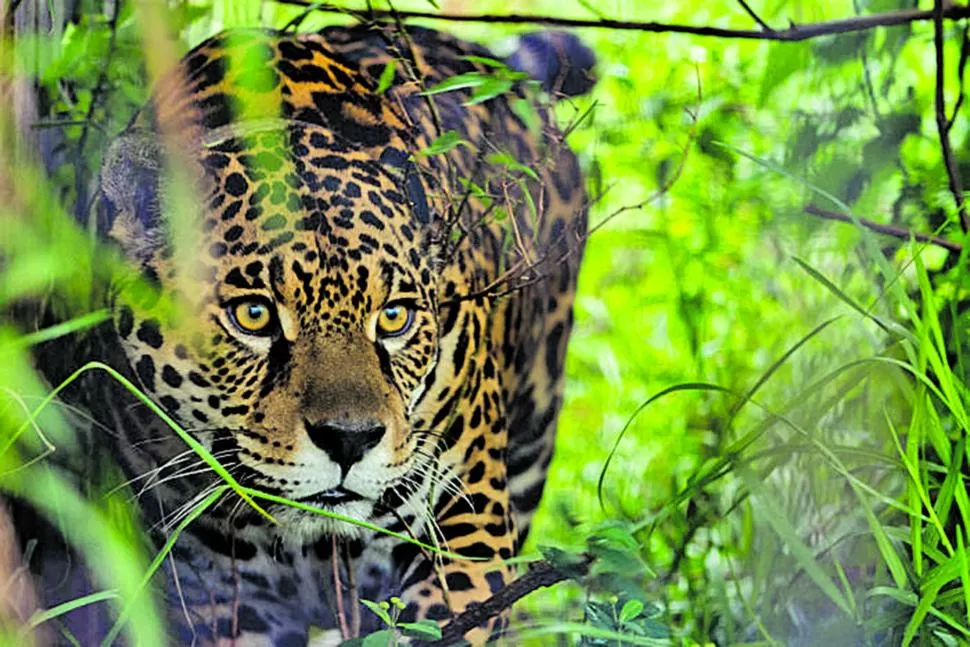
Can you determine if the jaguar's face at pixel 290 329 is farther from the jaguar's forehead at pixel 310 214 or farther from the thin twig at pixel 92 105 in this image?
the thin twig at pixel 92 105

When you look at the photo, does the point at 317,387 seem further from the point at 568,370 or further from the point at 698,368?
the point at 568,370

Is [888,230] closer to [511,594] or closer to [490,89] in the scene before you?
[490,89]

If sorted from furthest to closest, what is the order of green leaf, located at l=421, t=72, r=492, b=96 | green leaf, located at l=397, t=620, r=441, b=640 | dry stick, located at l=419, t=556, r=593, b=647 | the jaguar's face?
1. the jaguar's face
2. green leaf, located at l=421, t=72, r=492, b=96
3. dry stick, located at l=419, t=556, r=593, b=647
4. green leaf, located at l=397, t=620, r=441, b=640

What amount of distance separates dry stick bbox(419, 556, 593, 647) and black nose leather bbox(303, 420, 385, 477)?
0.37 meters

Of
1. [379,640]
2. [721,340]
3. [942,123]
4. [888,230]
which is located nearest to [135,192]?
[379,640]

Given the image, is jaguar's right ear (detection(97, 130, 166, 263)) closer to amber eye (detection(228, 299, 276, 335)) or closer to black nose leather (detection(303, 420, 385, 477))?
amber eye (detection(228, 299, 276, 335))

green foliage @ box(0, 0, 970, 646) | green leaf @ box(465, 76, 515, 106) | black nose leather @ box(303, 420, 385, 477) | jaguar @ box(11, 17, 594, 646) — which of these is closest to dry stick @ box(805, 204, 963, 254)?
green foliage @ box(0, 0, 970, 646)

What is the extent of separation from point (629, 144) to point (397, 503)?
4.94 feet

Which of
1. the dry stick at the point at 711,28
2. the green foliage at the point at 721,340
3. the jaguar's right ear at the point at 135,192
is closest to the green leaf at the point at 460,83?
the green foliage at the point at 721,340

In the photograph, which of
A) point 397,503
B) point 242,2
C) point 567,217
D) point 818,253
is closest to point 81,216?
point 242,2

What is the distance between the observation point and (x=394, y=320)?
2.51 m

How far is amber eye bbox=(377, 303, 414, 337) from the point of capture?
98.3 inches

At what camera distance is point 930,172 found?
3.05m

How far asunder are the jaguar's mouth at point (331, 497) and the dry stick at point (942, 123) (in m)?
1.17
